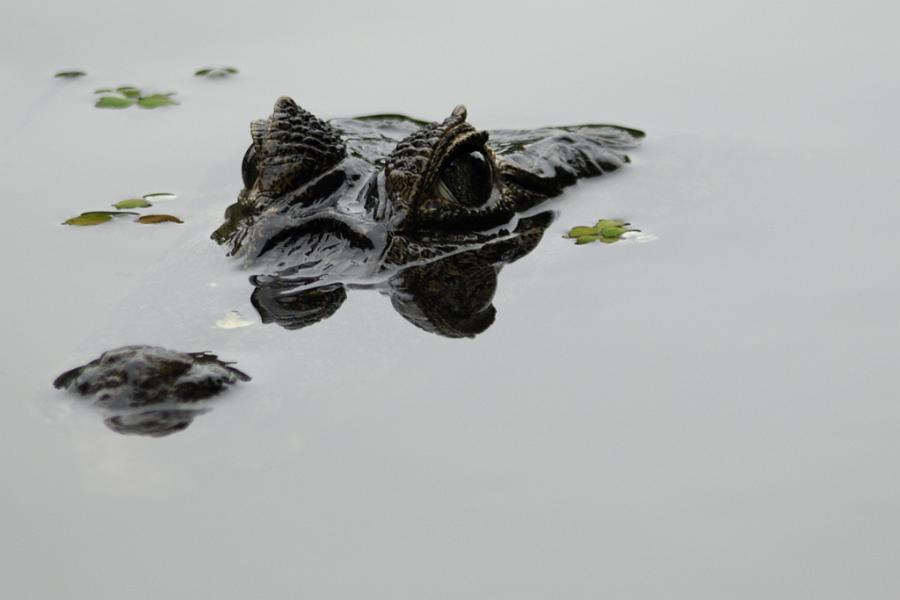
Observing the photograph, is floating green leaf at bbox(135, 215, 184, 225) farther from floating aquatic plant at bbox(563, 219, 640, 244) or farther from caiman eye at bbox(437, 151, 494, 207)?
floating aquatic plant at bbox(563, 219, 640, 244)

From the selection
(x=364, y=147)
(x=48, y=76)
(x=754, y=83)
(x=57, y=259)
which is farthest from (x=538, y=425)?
(x=48, y=76)

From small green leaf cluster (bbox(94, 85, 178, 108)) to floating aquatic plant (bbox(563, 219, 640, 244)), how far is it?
347 centimetres

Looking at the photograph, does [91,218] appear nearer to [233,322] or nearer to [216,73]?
[233,322]

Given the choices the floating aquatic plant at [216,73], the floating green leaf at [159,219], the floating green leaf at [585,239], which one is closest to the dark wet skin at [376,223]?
the floating green leaf at [585,239]

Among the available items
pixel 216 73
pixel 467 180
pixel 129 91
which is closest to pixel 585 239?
pixel 467 180

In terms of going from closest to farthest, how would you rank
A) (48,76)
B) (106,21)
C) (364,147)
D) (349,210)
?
1. (349,210)
2. (364,147)
3. (48,76)
4. (106,21)

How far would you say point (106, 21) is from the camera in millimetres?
10203

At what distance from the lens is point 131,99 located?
29.3 ft

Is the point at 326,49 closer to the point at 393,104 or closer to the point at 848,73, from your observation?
the point at 393,104

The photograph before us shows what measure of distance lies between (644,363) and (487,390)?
2.29ft

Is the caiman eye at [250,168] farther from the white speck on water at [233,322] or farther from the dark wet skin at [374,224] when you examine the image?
the white speck on water at [233,322]

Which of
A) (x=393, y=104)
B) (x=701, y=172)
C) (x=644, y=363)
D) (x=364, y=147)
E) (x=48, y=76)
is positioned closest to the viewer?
(x=644, y=363)

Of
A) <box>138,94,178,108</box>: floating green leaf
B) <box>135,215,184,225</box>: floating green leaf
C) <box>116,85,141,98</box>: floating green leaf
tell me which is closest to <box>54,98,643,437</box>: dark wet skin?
<box>135,215,184,225</box>: floating green leaf

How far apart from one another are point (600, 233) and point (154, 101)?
360 cm
